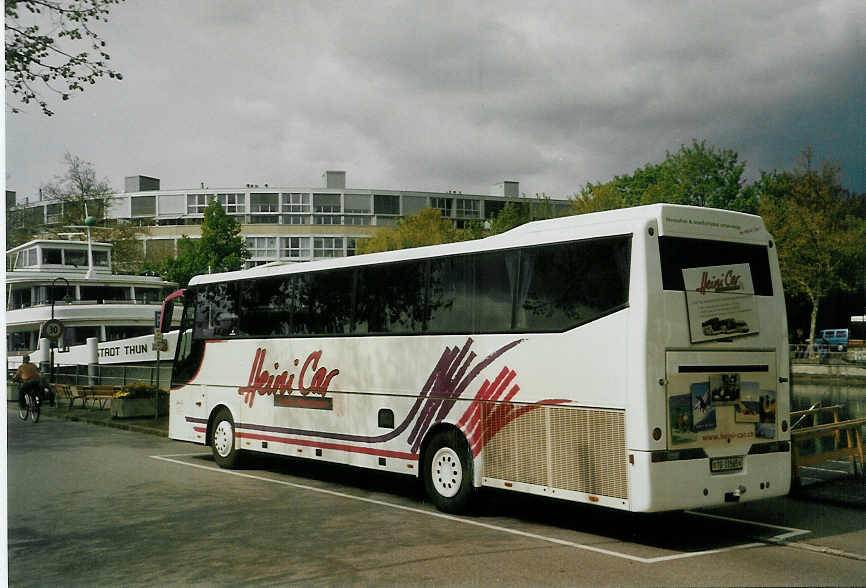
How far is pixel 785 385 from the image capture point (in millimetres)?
9664

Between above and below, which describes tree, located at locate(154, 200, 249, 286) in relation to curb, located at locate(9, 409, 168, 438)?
above

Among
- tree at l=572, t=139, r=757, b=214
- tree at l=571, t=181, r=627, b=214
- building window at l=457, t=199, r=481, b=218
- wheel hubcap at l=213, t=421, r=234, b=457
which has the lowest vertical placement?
wheel hubcap at l=213, t=421, r=234, b=457

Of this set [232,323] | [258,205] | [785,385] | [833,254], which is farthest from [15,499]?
[258,205]

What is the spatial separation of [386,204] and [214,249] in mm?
34964

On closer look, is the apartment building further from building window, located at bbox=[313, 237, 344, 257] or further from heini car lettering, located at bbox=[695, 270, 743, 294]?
heini car lettering, located at bbox=[695, 270, 743, 294]

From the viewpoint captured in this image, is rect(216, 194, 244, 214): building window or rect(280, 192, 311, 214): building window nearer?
rect(280, 192, 311, 214): building window

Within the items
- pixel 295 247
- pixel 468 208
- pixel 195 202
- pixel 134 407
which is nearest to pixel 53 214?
pixel 134 407

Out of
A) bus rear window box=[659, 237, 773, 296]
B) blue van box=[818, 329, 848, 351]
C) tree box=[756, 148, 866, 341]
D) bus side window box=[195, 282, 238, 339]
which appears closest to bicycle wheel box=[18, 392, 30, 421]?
bus side window box=[195, 282, 238, 339]

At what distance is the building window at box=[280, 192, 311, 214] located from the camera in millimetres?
80750

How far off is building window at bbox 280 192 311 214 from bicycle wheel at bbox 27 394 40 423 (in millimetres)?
58492

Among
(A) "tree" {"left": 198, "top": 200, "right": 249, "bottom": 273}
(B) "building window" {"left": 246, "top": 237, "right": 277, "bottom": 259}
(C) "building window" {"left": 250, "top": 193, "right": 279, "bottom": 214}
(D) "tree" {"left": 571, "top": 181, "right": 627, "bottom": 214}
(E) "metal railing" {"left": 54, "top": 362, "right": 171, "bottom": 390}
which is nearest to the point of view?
(E) "metal railing" {"left": 54, "top": 362, "right": 171, "bottom": 390}

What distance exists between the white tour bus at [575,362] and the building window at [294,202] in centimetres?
6886

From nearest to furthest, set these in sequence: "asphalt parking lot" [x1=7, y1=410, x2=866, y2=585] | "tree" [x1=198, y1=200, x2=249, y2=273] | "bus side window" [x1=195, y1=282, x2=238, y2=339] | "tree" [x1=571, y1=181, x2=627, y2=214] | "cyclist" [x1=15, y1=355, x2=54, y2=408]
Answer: "asphalt parking lot" [x1=7, y1=410, x2=866, y2=585]
"bus side window" [x1=195, y1=282, x2=238, y2=339]
"cyclist" [x1=15, y1=355, x2=54, y2=408]
"tree" [x1=571, y1=181, x2=627, y2=214]
"tree" [x1=198, y1=200, x2=249, y2=273]

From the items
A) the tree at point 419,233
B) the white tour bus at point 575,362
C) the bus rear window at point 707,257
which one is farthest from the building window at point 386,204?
the bus rear window at point 707,257
